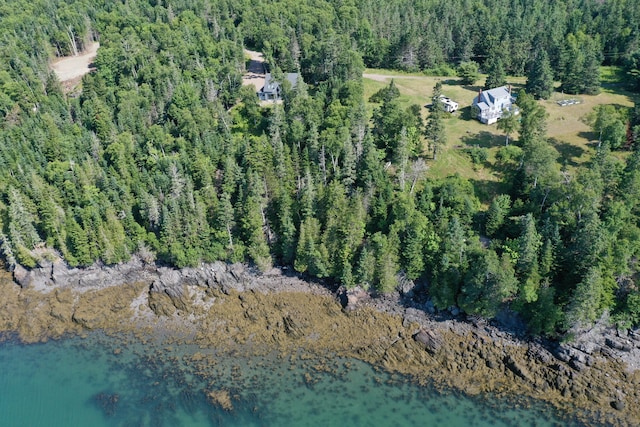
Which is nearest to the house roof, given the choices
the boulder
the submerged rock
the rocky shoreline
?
the rocky shoreline

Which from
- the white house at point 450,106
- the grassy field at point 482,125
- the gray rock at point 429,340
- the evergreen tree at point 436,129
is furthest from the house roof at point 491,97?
the gray rock at point 429,340

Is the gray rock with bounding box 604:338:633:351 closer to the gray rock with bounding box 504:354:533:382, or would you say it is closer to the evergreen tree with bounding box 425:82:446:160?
the gray rock with bounding box 504:354:533:382

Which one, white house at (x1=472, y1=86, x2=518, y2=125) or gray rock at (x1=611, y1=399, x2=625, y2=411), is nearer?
gray rock at (x1=611, y1=399, x2=625, y2=411)

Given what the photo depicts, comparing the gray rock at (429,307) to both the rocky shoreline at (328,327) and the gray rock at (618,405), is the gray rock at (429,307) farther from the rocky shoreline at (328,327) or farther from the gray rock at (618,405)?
the gray rock at (618,405)

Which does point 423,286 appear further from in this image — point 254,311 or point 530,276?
point 254,311

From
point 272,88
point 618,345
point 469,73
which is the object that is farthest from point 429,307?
point 469,73
